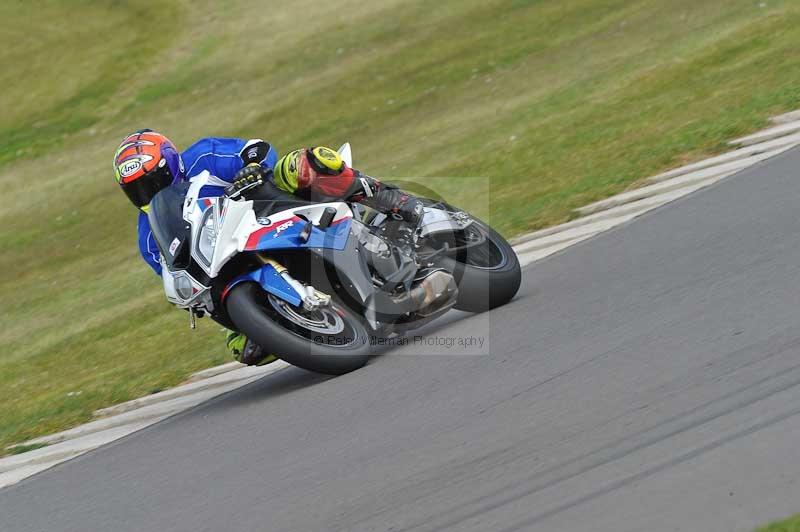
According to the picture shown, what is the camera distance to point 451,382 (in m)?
6.12

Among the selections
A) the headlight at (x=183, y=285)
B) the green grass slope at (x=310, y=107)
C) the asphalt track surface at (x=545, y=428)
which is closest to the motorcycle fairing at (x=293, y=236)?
the headlight at (x=183, y=285)

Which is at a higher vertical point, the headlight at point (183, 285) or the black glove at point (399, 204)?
the headlight at point (183, 285)

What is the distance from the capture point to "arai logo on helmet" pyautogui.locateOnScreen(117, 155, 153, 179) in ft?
23.7

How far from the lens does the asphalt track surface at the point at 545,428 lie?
168 inches

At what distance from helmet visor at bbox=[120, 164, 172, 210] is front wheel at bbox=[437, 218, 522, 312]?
1.74 m

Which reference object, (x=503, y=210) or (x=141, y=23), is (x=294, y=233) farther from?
(x=141, y=23)

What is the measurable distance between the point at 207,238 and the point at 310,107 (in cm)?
1463

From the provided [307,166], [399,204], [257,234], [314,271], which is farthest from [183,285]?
[399,204]

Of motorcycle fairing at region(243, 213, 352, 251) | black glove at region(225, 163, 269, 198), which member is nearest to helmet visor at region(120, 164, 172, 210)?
black glove at region(225, 163, 269, 198)

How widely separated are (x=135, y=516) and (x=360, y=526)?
1.46 m

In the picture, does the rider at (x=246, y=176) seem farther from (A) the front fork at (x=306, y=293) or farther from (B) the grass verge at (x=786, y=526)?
(B) the grass verge at (x=786, y=526)

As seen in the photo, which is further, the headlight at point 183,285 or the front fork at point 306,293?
the headlight at point 183,285

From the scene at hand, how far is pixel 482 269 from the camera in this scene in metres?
7.42

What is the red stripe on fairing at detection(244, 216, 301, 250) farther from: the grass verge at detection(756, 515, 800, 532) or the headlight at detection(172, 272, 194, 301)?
the grass verge at detection(756, 515, 800, 532)
